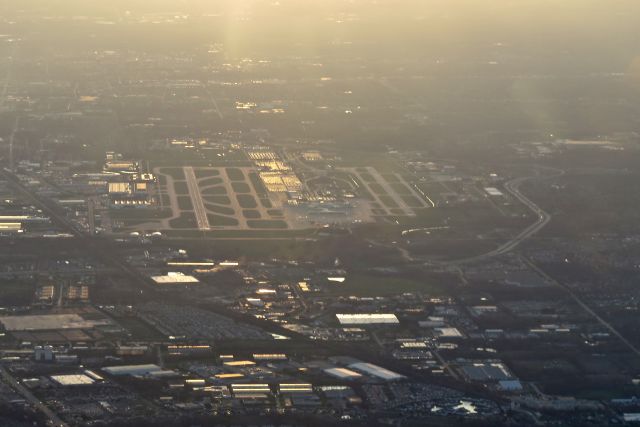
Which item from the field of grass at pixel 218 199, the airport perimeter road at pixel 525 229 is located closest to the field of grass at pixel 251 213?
the field of grass at pixel 218 199

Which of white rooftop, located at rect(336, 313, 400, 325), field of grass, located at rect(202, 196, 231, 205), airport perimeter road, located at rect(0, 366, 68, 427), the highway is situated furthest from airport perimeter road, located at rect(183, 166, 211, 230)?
airport perimeter road, located at rect(0, 366, 68, 427)

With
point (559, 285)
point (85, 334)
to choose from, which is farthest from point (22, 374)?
point (559, 285)

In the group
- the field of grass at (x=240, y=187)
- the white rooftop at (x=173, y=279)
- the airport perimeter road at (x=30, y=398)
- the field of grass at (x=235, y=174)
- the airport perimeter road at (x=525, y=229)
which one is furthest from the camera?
the field of grass at (x=235, y=174)

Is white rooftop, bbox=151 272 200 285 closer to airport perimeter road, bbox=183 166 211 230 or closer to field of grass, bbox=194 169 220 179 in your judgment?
airport perimeter road, bbox=183 166 211 230

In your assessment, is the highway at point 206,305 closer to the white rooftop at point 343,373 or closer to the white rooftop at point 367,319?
the white rooftop at point 343,373

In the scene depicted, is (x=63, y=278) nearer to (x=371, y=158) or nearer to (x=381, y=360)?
(x=381, y=360)

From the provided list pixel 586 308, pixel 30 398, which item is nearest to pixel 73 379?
pixel 30 398
